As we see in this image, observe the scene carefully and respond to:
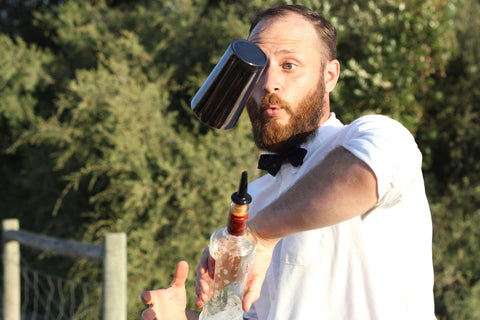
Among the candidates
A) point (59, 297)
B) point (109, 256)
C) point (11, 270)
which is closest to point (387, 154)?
point (109, 256)

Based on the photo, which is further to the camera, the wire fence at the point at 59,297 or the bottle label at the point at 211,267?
the wire fence at the point at 59,297

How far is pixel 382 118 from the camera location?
117cm

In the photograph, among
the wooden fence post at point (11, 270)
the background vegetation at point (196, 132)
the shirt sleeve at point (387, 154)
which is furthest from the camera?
the background vegetation at point (196, 132)

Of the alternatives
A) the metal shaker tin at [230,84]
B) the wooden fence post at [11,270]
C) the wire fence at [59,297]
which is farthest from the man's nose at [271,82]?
the wooden fence post at [11,270]

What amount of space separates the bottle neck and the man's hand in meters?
0.36

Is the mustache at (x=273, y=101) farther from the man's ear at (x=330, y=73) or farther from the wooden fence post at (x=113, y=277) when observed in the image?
the wooden fence post at (x=113, y=277)

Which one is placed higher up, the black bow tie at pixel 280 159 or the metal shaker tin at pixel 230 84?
the metal shaker tin at pixel 230 84

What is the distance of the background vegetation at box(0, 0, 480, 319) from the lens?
453 cm

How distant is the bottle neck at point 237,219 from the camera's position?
40.6 inches

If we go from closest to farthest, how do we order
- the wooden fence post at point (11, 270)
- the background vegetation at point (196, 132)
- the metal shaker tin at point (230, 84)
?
the metal shaker tin at point (230, 84) < the wooden fence post at point (11, 270) < the background vegetation at point (196, 132)

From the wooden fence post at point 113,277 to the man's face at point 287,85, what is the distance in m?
2.22

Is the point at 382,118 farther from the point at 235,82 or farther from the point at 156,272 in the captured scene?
the point at 156,272

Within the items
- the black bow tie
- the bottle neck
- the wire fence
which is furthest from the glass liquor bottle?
the wire fence

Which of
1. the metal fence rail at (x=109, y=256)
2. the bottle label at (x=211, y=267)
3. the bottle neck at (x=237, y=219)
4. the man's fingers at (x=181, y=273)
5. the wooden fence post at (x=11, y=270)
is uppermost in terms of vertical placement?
the bottle neck at (x=237, y=219)
